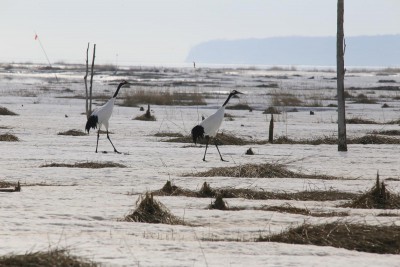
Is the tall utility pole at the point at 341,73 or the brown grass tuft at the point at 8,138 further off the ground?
the tall utility pole at the point at 341,73

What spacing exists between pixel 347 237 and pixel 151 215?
2340 mm

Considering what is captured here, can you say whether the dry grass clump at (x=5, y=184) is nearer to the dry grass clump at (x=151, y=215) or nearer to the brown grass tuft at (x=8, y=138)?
the dry grass clump at (x=151, y=215)

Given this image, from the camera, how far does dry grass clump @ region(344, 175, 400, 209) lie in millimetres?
10883

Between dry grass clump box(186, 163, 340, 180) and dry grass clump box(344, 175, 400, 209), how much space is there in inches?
126

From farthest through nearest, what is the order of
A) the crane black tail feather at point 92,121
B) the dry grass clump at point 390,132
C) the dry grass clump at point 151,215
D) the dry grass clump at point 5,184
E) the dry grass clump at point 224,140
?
the dry grass clump at point 390,132
the dry grass clump at point 224,140
the crane black tail feather at point 92,121
the dry grass clump at point 5,184
the dry grass clump at point 151,215

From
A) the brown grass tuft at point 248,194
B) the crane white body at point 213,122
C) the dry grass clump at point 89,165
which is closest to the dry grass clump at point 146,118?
the crane white body at point 213,122

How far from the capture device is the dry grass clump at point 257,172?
1415cm

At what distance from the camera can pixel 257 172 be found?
1416 centimetres

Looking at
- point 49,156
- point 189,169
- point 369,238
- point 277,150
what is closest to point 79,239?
point 369,238

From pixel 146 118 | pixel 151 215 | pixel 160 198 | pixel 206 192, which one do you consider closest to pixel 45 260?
pixel 151 215

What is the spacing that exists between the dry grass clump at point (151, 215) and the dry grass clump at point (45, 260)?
2.77m

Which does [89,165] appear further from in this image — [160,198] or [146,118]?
[146,118]

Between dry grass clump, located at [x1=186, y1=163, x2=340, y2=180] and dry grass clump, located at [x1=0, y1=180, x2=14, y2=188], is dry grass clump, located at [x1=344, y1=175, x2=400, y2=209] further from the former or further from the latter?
dry grass clump, located at [x1=0, y1=180, x2=14, y2=188]

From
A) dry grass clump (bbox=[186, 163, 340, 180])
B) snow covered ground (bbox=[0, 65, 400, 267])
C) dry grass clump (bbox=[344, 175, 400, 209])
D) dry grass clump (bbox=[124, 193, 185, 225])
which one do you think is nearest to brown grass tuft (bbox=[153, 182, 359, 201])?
snow covered ground (bbox=[0, 65, 400, 267])
